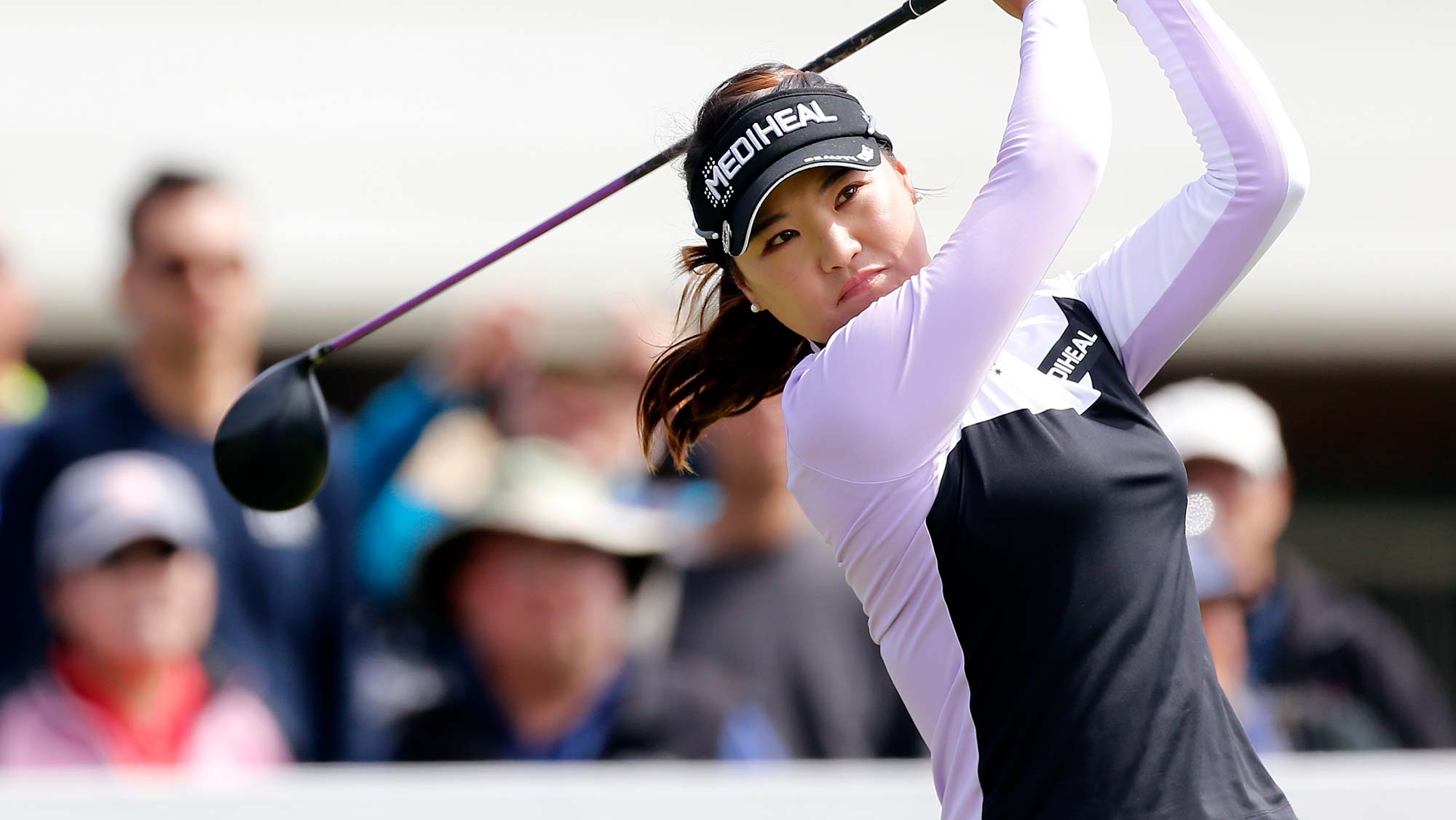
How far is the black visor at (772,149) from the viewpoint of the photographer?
1.91 m

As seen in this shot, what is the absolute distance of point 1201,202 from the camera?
1998 mm

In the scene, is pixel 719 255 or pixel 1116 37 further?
pixel 1116 37

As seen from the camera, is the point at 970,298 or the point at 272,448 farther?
the point at 272,448

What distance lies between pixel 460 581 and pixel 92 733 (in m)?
0.78

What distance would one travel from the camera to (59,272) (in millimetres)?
6555

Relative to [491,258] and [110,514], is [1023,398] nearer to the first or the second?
[491,258]

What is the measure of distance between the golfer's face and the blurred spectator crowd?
5.80 ft

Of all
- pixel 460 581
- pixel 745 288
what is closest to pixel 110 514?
pixel 460 581

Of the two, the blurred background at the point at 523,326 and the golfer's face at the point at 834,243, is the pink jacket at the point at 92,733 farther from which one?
Answer: the golfer's face at the point at 834,243

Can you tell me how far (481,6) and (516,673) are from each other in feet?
15.1

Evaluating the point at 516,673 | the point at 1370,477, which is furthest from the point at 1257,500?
the point at 1370,477

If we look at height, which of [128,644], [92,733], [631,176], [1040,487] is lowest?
[92,733]

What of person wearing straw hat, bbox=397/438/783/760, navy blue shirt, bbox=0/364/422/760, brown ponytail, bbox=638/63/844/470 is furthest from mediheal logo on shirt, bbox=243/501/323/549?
brown ponytail, bbox=638/63/844/470

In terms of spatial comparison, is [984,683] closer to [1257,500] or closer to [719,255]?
[719,255]
